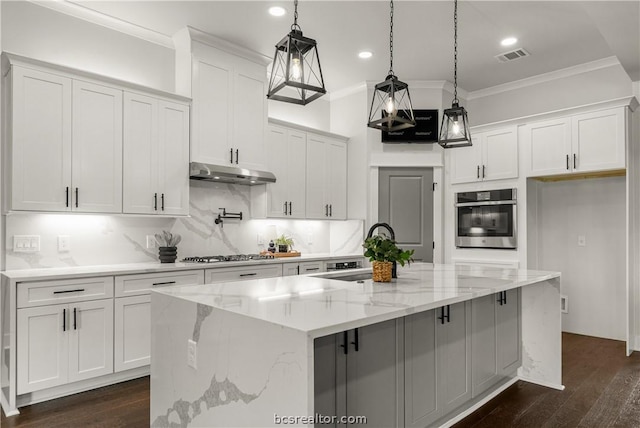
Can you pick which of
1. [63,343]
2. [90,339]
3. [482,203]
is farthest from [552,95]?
[63,343]

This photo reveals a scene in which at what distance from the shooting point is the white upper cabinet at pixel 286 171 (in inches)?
193

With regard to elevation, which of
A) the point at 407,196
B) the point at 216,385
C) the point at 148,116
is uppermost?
the point at 148,116

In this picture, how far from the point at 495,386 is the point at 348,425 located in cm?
169

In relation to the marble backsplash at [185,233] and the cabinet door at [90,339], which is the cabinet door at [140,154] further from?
the cabinet door at [90,339]

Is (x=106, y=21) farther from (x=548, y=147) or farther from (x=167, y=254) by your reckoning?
(x=548, y=147)

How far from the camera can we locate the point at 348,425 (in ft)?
6.51

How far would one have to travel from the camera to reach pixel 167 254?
12.9ft

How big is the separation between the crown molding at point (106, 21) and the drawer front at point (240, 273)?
7.46 feet

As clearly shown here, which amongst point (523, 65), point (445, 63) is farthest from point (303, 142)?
point (523, 65)

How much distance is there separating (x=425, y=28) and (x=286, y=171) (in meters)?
2.09

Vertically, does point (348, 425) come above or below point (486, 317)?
below

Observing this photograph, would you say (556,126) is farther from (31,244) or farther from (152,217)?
(31,244)

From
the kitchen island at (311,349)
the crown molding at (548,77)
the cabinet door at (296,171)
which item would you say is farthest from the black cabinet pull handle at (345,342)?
the crown molding at (548,77)

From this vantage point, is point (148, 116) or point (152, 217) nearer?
point (148, 116)
